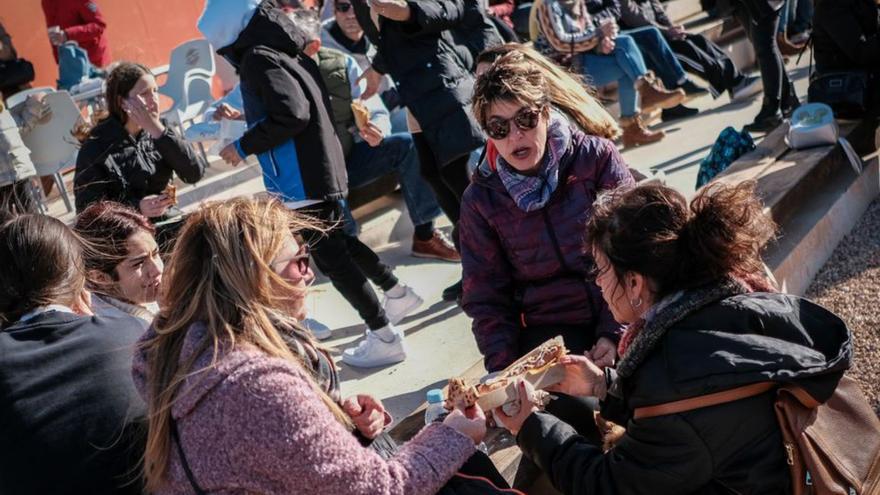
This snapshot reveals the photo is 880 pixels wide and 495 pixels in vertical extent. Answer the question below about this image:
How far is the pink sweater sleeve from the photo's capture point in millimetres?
1998

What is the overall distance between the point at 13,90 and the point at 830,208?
6919 mm

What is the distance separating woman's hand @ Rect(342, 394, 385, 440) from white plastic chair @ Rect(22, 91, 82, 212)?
18.5ft

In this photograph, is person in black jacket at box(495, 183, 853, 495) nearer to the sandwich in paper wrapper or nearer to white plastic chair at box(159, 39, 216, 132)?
the sandwich in paper wrapper

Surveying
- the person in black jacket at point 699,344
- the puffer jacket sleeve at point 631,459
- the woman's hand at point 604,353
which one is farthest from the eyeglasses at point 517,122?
the puffer jacket sleeve at point 631,459

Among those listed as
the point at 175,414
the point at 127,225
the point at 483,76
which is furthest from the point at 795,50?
the point at 175,414

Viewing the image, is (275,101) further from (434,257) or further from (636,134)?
(636,134)

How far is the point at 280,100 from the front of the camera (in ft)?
14.4

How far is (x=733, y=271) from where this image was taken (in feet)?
7.95

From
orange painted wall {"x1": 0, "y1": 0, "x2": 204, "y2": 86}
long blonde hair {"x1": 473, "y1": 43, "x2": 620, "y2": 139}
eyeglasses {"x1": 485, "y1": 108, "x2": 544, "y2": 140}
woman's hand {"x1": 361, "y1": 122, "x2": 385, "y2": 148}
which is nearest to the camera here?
eyeglasses {"x1": 485, "y1": 108, "x2": 544, "y2": 140}

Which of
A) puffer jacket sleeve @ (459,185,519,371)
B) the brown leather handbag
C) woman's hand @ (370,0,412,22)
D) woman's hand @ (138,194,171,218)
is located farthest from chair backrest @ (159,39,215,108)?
the brown leather handbag

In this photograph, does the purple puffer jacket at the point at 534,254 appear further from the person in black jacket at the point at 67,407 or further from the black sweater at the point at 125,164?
the black sweater at the point at 125,164

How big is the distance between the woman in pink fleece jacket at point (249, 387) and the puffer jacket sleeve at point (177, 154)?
2.58 m

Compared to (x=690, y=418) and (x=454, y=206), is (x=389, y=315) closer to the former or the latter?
(x=454, y=206)

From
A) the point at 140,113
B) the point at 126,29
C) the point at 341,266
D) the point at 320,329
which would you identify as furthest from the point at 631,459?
the point at 126,29
